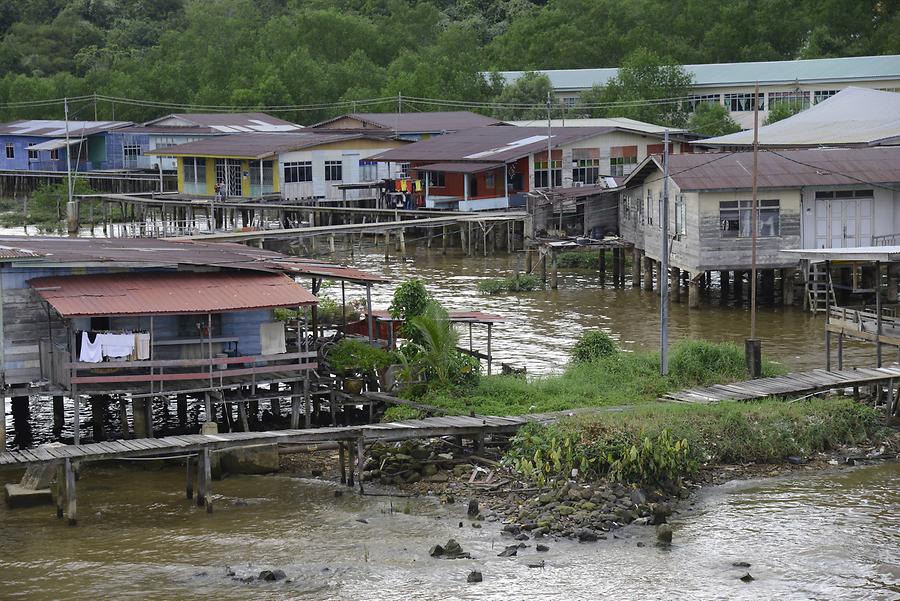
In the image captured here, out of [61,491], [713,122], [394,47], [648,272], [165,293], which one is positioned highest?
[394,47]

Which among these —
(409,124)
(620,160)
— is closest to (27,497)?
(620,160)

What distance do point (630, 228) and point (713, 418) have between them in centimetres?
2544

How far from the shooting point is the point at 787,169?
4378cm

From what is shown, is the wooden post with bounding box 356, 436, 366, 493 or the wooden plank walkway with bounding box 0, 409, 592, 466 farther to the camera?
the wooden post with bounding box 356, 436, 366, 493

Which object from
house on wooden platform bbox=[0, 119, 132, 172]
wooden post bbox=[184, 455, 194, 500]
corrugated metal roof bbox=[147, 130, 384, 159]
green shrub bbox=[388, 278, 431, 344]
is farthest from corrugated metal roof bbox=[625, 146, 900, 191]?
house on wooden platform bbox=[0, 119, 132, 172]

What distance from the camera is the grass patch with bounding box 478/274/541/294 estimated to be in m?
49.5

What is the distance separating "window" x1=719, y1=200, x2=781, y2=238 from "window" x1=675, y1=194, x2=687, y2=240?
168 centimetres

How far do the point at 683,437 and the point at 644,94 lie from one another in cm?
6645

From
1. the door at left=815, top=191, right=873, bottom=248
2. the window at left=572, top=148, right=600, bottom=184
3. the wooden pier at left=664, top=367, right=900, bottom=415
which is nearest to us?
the wooden pier at left=664, top=367, right=900, bottom=415

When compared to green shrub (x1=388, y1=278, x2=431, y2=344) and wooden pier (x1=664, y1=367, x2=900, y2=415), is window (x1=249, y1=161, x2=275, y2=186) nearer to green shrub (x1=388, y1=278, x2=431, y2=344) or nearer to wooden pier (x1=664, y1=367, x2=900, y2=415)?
green shrub (x1=388, y1=278, x2=431, y2=344)

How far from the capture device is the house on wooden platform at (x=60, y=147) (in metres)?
87.2

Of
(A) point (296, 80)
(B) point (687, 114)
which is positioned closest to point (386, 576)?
(B) point (687, 114)

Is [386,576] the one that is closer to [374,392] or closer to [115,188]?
[374,392]

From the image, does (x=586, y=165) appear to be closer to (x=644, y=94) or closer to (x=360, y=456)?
(x=644, y=94)
